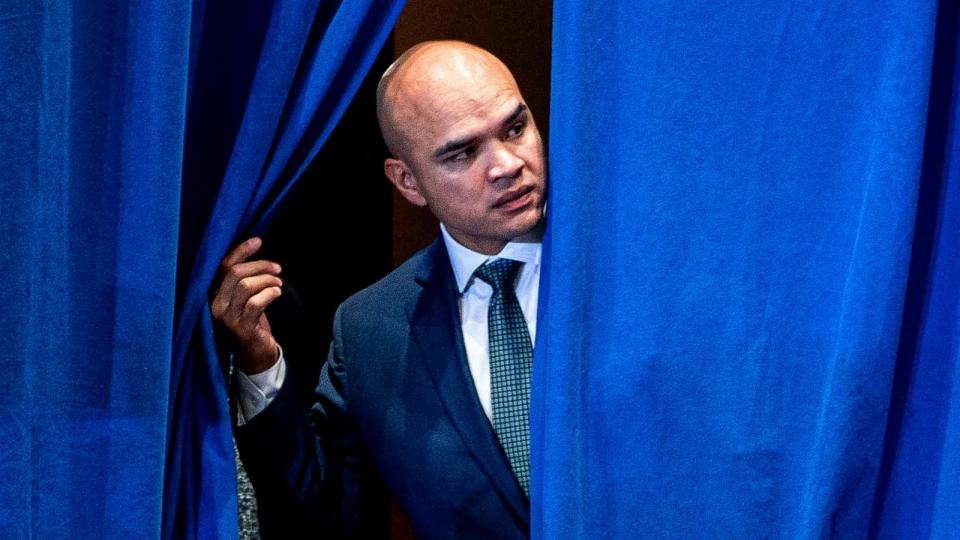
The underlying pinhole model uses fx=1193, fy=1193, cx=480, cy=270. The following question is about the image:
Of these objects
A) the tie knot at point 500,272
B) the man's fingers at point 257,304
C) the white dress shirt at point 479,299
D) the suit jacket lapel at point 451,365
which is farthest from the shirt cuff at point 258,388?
the tie knot at point 500,272

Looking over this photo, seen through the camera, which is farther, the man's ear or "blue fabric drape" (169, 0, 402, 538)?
the man's ear

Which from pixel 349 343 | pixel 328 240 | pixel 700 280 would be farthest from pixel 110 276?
pixel 328 240

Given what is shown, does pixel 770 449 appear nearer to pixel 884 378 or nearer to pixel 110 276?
pixel 884 378

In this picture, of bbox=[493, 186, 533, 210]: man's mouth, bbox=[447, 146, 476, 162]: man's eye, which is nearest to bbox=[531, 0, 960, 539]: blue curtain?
bbox=[493, 186, 533, 210]: man's mouth

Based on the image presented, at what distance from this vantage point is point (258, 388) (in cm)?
171

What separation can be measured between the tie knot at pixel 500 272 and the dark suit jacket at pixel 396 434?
0.23 feet

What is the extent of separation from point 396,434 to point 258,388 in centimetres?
24

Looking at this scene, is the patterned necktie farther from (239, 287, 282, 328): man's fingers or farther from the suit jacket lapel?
(239, 287, 282, 328): man's fingers

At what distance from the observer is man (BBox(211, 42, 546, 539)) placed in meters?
1.75

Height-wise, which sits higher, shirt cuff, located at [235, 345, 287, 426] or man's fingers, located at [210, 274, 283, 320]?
man's fingers, located at [210, 274, 283, 320]

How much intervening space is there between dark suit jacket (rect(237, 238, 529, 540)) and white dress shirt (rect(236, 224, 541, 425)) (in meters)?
0.02

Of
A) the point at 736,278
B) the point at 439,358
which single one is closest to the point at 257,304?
the point at 439,358

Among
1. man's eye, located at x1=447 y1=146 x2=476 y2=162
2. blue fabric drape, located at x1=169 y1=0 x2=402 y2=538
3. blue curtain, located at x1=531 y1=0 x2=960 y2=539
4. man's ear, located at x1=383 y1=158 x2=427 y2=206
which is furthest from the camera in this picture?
man's ear, located at x1=383 y1=158 x2=427 y2=206

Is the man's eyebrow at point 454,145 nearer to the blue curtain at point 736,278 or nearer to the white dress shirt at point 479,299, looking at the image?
the white dress shirt at point 479,299
